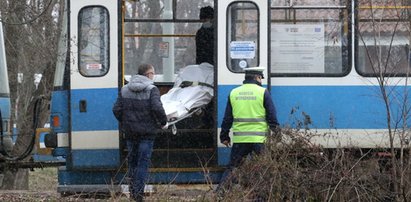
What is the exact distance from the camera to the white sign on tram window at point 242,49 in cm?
1320

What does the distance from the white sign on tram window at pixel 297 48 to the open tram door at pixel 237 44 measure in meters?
0.19

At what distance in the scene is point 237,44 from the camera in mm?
13211

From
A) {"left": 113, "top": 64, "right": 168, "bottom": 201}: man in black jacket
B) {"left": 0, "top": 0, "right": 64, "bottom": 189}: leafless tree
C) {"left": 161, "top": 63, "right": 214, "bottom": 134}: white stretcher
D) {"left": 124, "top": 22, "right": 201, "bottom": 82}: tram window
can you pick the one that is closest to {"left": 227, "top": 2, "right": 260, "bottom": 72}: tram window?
{"left": 161, "top": 63, "right": 214, "bottom": 134}: white stretcher

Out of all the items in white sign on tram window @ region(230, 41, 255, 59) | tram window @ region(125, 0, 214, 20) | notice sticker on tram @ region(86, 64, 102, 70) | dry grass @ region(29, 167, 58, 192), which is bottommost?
dry grass @ region(29, 167, 58, 192)

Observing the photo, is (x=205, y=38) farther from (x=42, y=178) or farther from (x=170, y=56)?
(x=42, y=178)

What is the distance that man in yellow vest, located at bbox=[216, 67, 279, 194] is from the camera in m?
12.4

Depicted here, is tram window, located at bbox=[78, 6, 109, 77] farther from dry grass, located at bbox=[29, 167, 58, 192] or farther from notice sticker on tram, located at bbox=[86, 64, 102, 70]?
dry grass, located at bbox=[29, 167, 58, 192]

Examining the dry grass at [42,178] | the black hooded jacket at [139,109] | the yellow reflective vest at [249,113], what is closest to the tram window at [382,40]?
Result: the yellow reflective vest at [249,113]

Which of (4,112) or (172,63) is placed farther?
(4,112)

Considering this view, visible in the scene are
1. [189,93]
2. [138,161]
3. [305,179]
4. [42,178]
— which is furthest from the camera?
[42,178]

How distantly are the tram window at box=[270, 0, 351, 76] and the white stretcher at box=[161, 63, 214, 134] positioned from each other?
87 centimetres

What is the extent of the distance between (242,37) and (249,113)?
1203 mm

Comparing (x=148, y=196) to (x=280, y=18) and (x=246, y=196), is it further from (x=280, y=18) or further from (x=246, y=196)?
(x=280, y=18)

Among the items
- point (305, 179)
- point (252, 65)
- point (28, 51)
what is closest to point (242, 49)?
point (252, 65)
